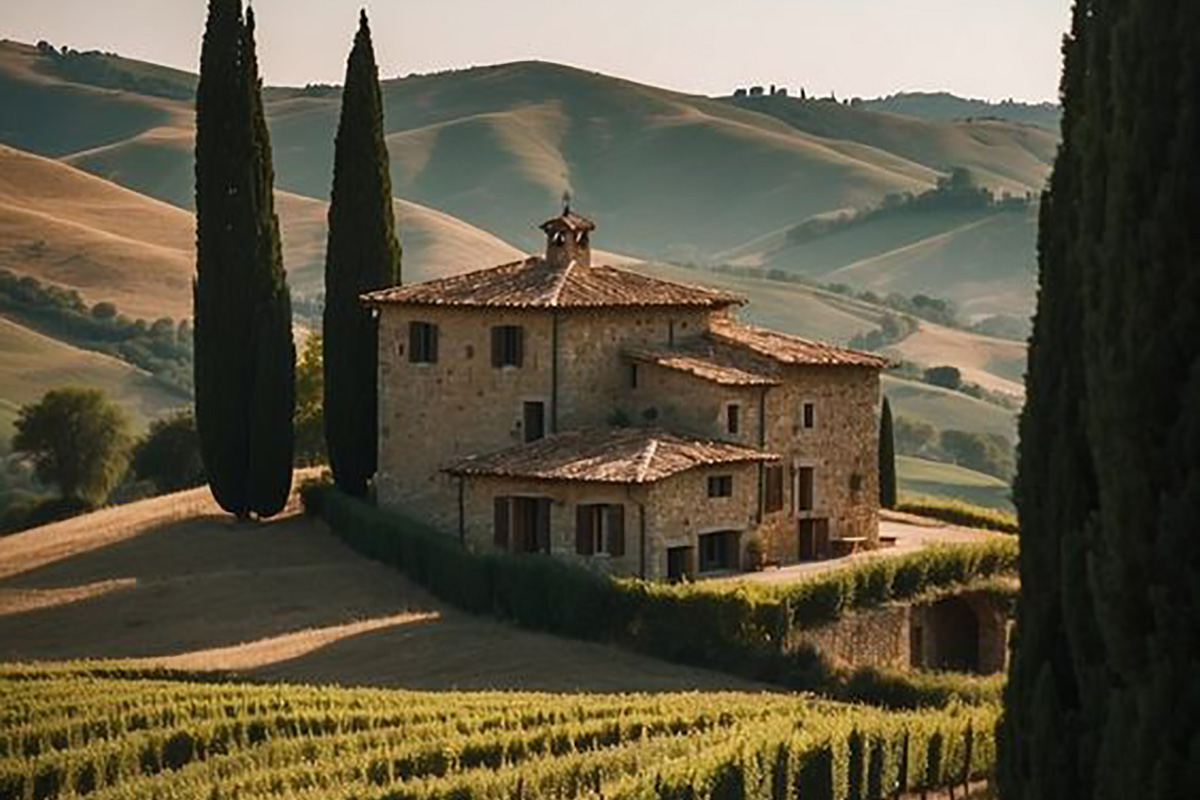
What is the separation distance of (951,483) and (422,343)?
250 ft

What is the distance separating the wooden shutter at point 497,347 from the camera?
47.9m

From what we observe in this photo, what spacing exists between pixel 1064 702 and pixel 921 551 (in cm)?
2676

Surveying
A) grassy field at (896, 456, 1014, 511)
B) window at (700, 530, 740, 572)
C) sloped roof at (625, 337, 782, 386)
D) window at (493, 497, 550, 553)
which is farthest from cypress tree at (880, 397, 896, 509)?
grassy field at (896, 456, 1014, 511)

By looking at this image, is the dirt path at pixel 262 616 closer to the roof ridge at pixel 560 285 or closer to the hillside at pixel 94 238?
the roof ridge at pixel 560 285

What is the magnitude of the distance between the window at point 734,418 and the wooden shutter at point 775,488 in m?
1.14

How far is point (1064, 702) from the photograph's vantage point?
54.9 feet

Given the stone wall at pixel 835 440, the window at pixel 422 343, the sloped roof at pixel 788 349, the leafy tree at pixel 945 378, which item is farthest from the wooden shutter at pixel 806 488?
the leafy tree at pixel 945 378

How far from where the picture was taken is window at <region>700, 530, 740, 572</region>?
147 ft

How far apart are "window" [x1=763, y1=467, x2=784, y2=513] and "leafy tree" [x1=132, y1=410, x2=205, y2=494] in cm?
3021

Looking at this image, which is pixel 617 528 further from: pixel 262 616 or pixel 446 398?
pixel 262 616

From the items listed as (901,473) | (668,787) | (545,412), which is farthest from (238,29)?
(901,473)

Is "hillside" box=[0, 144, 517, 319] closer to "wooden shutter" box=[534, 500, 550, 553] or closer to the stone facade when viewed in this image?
"wooden shutter" box=[534, 500, 550, 553]

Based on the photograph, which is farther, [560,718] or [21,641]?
[21,641]

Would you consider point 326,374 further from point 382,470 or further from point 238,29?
point 238,29
